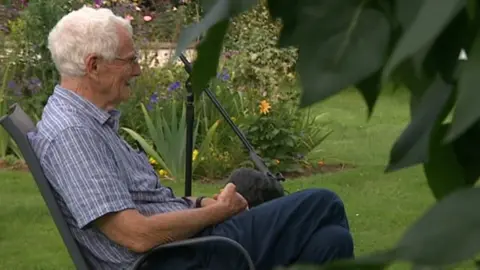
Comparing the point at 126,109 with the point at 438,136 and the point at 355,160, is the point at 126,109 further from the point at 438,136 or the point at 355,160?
the point at 438,136

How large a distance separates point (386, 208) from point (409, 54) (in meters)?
5.78

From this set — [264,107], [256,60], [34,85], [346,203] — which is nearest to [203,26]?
[346,203]

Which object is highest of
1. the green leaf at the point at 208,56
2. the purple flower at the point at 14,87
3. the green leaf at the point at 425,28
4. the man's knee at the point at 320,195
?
the green leaf at the point at 425,28

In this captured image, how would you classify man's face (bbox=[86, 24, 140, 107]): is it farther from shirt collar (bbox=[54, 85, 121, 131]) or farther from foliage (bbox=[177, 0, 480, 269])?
foliage (bbox=[177, 0, 480, 269])

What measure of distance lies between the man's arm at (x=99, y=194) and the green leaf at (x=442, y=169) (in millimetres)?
2272

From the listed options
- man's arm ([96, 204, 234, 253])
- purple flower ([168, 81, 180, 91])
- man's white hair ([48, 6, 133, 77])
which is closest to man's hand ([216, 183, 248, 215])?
man's arm ([96, 204, 234, 253])

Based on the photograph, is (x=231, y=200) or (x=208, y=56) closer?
(x=208, y=56)

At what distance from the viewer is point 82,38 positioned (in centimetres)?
319

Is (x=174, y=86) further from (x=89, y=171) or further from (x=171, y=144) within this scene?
(x=89, y=171)

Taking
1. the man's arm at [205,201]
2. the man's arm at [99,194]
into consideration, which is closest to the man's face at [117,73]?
the man's arm at [99,194]

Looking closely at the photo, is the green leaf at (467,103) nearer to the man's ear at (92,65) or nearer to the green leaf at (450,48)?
the green leaf at (450,48)

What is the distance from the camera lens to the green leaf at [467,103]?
1.65 ft

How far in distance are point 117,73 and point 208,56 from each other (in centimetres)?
262

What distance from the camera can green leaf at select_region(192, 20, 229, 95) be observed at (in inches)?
25.9
